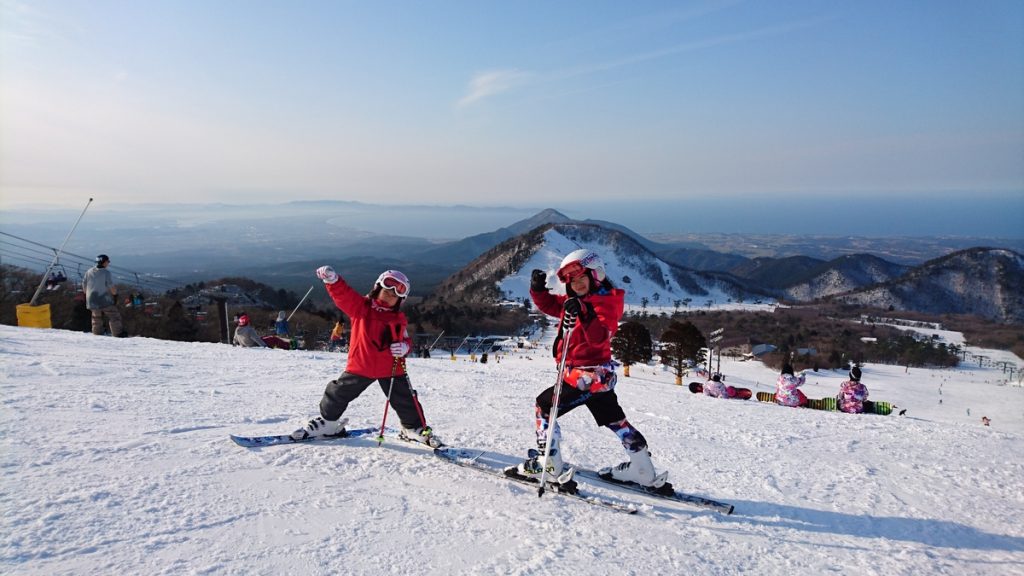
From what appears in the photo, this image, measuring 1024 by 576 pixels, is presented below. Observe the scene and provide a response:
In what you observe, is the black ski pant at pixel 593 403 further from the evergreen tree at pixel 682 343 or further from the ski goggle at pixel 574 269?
the evergreen tree at pixel 682 343

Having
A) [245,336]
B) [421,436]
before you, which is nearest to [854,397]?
[421,436]

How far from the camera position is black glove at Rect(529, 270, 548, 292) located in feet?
14.7

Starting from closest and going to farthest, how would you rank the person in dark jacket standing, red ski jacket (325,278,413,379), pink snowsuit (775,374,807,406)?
red ski jacket (325,278,413,379)
the person in dark jacket standing
pink snowsuit (775,374,807,406)

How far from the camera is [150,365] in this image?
26.5 ft

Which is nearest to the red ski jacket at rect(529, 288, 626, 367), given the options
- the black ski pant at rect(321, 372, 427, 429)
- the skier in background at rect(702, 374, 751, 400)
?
the black ski pant at rect(321, 372, 427, 429)

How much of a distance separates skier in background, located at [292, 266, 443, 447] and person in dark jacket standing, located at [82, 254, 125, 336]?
9.65m

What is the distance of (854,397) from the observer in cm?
1253

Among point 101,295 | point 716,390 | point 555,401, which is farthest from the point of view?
point 716,390

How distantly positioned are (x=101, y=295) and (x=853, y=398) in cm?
1784

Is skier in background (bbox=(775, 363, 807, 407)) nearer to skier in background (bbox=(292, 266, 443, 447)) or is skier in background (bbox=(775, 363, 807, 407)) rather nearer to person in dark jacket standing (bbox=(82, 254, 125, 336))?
skier in background (bbox=(292, 266, 443, 447))

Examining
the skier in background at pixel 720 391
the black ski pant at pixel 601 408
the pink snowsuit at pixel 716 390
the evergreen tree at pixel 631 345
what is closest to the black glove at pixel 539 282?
the black ski pant at pixel 601 408

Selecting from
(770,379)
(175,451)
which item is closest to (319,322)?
(770,379)

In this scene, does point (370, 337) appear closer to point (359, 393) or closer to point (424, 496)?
point (359, 393)

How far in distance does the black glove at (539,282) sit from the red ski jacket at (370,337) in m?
1.27
